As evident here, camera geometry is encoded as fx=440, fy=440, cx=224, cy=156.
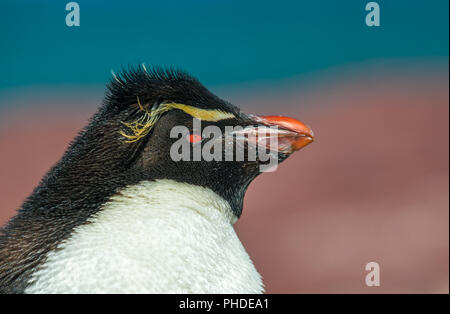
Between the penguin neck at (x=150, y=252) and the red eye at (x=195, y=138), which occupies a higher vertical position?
the red eye at (x=195, y=138)

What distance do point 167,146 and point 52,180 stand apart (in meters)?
0.17

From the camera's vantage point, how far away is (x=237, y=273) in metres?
0.59

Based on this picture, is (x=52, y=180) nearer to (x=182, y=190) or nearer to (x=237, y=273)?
(x=182, y=190)

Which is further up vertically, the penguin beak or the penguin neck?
the penguin beak

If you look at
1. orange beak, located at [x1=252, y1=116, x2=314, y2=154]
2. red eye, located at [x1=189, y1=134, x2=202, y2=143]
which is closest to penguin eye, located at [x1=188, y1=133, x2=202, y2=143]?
red eye, located at [x1=189, y1=134, x2=202, y2=143]

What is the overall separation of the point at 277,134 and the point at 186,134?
15 centimetres

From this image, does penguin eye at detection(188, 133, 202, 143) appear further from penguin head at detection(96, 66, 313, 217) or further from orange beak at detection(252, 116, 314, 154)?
orange beak at detection(252, 116, 314, 154)

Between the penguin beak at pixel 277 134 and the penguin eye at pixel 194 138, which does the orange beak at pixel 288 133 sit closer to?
the penguin beak at pixel 277 134

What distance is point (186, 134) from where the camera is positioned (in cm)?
65

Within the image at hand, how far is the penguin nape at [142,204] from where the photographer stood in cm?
52

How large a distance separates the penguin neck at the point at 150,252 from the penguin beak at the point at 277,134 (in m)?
0.14

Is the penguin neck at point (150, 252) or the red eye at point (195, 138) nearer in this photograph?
the penguin neck at point (150, 252)

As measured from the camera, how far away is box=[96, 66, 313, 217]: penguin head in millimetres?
616

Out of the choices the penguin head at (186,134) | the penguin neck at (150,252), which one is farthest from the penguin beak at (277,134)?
the penguin neck at (150,252)
